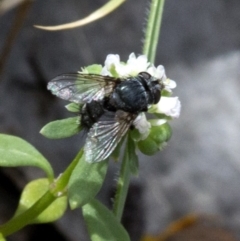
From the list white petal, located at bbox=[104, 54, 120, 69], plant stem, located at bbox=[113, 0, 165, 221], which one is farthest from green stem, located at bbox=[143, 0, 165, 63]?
white petal, located at bbox=[104, 54, 120, 69]

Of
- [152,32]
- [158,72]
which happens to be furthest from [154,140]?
[152,32]

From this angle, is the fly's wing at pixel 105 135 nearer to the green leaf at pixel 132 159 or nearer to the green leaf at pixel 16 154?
the green leaf at pixel 132 159

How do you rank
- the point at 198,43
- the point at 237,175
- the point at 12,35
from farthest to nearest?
1. the point at 198,43
2. the point at 237,175
3. the point at 12,35

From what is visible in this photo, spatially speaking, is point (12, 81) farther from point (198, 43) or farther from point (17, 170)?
point (198, 43)

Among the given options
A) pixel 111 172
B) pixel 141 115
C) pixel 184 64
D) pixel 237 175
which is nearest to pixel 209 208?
pixel 237 175

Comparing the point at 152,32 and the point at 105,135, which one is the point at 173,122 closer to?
the point at 152,32

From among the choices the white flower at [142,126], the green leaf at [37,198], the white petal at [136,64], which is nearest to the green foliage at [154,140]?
the white flower at [142,126]

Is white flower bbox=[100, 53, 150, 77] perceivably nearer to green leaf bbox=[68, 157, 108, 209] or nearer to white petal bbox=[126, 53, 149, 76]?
white petal bbox=[126, 53, 149, 76]
